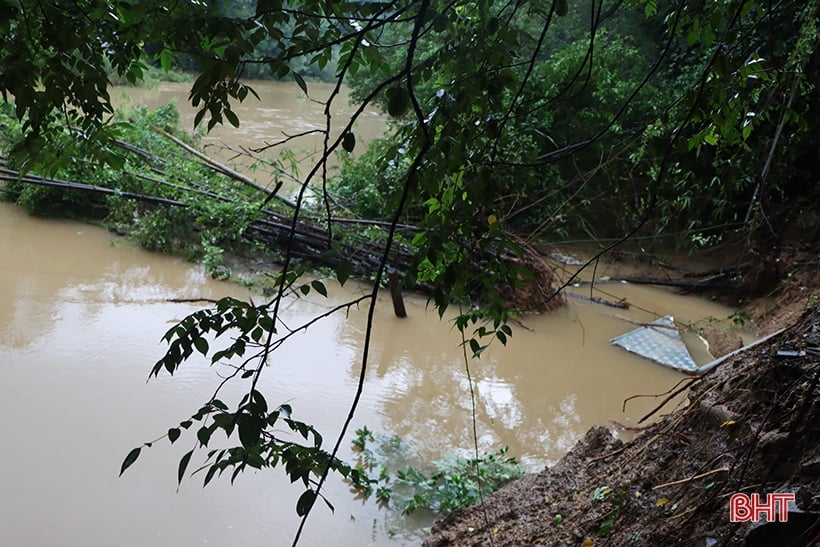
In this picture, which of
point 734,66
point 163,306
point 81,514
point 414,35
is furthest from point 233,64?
point 163,306

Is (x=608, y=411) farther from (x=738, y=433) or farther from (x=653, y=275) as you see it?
(x=653, y=275)

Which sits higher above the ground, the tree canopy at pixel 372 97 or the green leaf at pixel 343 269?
the tree canopy at pixel 372 97

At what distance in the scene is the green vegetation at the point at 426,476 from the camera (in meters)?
3.37

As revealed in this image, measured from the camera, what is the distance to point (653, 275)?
24.4 feet

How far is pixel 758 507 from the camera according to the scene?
1.60m

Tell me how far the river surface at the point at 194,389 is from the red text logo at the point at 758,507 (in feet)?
6.04

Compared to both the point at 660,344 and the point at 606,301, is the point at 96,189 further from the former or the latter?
the point at 660,344

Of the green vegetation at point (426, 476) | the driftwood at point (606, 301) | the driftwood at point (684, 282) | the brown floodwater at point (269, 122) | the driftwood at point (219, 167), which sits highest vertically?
the brown floodwater at point (269, 122)

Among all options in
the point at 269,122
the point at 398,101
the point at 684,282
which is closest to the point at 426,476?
the point at 398,101

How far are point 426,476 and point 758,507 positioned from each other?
2294mm

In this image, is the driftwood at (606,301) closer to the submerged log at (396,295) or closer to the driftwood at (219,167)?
the submerged log at (396,295)

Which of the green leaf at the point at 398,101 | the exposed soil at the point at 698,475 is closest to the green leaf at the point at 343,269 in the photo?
the green leaf at the point at 398,101

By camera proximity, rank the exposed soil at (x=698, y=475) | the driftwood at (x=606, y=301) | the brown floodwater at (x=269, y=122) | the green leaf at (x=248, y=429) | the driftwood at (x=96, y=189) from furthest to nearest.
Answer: the brown floodwater at (x=269, y=122), the driftwood at (x=96, y=189), the driftwood at (x=606, y=301), the exposed soil at (x=698, y=475), the green leaf at (x=248, y=429)

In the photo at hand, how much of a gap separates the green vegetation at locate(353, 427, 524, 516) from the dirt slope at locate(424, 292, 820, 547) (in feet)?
0.84
